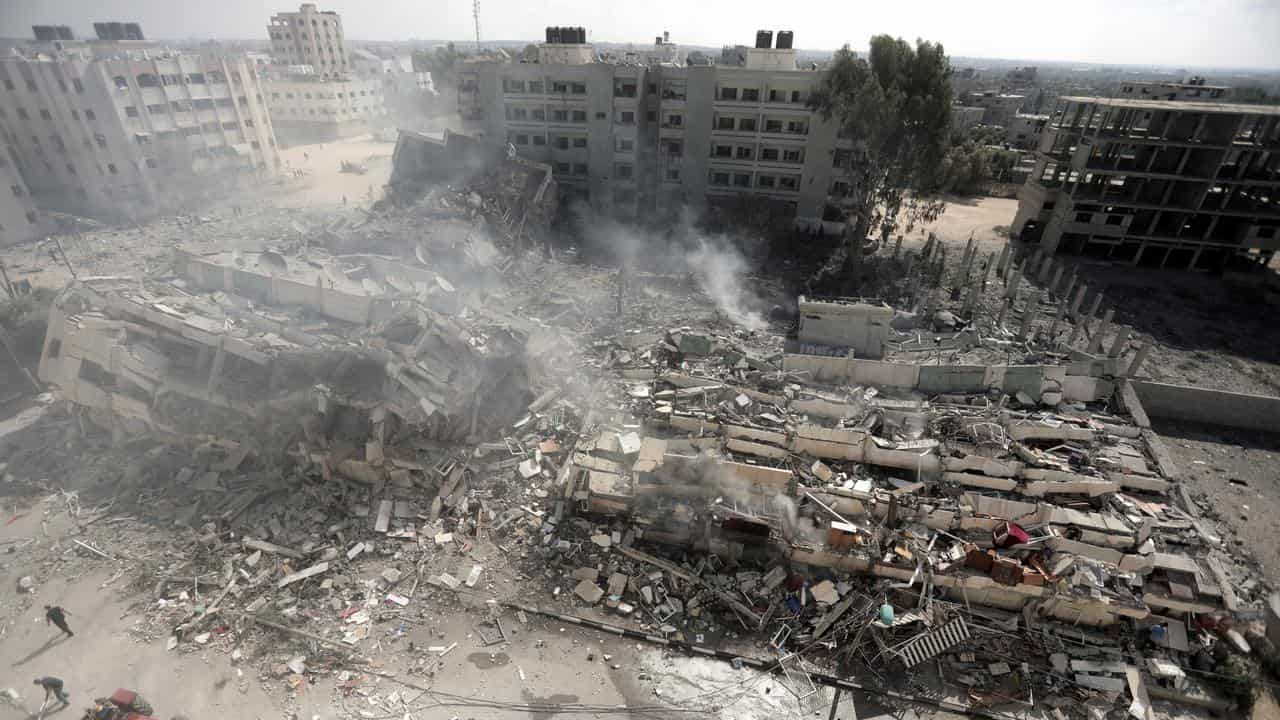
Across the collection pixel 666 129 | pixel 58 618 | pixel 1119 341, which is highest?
pixel 666 129

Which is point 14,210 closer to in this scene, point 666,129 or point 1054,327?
point 666,129

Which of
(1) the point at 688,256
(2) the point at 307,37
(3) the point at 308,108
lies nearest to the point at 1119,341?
(1) the point at 688,256

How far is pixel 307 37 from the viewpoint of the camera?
8419cm

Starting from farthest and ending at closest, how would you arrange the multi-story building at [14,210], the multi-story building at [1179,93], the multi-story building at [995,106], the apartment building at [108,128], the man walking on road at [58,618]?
the multi-story building at [995,106]
the apartment building at [108,128]
the multi-story building at [1179,93]
the multi-story building at [14,210]
the man walking on road at [58,618]

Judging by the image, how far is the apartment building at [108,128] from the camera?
33656 millimetres

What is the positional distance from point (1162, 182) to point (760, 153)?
68.0ft

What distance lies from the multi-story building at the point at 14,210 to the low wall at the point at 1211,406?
160ft

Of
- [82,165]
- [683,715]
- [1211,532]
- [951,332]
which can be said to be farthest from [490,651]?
[82,165]

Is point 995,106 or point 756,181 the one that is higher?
point 995,106

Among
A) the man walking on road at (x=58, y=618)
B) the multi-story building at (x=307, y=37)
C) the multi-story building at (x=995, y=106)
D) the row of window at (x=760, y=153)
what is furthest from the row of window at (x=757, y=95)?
the multi-story building at (x=307, y=37)

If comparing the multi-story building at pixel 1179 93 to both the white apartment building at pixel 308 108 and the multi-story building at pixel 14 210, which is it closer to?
the multi-story building at pixel 14 210

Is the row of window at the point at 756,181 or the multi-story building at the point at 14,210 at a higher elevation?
the row of window at the point at 756,181

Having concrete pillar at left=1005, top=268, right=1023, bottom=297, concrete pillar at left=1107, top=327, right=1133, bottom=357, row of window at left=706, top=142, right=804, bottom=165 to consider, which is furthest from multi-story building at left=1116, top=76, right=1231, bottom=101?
concrete pillar at left=1107, top=327, right=1133, bottom=357

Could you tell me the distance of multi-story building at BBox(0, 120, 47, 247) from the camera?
28719mm
